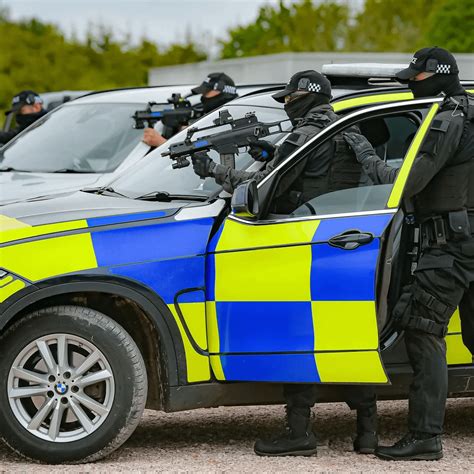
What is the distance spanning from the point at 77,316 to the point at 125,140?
4262 millimetres

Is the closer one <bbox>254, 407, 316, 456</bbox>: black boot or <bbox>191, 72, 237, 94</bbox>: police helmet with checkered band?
<bbox>254, 407, 316, 456</bbox>: black boot

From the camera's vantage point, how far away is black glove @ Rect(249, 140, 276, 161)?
17.3ft

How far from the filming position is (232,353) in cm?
498

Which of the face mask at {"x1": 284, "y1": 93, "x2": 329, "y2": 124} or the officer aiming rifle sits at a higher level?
the face mask at {"x1": 284, "y1": 93, "x2": 329, "y2": 124}

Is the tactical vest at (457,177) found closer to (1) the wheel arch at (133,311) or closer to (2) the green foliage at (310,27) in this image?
(1) the wheel arch at (133,311)

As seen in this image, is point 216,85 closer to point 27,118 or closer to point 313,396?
point 27,118

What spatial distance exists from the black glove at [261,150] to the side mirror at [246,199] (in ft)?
1.26

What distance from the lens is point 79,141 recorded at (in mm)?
9195

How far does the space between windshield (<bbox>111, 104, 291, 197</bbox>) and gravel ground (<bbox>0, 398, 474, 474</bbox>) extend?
1.19m

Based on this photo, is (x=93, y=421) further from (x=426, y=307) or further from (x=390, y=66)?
(x=390, y=66)

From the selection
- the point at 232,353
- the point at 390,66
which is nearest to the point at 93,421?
the point at 232,353

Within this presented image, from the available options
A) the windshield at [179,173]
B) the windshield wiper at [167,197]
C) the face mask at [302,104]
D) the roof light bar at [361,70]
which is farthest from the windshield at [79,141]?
the face mask at [302,104]

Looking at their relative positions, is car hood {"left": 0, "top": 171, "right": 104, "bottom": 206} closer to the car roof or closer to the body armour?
the car roof

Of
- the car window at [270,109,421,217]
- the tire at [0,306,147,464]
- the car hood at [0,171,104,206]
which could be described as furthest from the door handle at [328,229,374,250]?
the car hood at [0,171,104,206]
